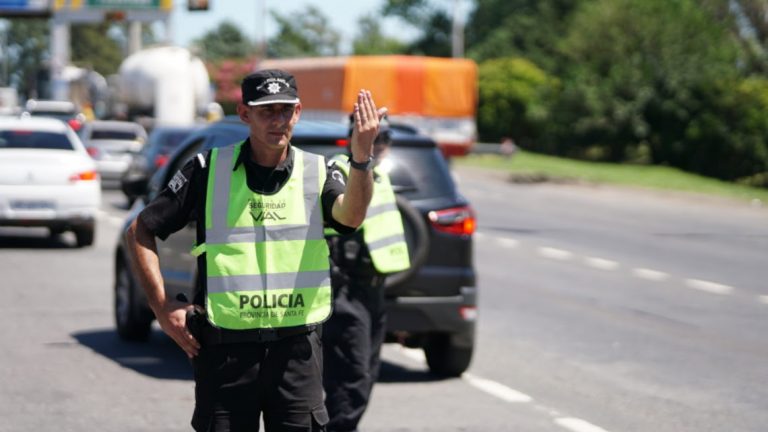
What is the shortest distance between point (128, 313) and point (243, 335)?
6.40 meters

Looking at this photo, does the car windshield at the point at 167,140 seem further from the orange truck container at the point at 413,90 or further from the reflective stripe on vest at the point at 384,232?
the reflective stripe on vest at the point at 384,232

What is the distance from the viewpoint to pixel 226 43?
14975 cm

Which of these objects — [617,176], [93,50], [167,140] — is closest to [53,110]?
[617,176]

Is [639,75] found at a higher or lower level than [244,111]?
lower

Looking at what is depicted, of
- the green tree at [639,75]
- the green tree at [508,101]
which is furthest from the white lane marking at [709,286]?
the green tree at [508,101]

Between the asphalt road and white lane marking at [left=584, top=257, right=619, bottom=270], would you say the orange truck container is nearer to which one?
the asphalt road

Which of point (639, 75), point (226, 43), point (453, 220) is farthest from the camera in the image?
point (226, 43)

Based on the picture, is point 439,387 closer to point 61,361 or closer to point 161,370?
point 161,370

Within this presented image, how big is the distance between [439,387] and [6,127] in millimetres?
11549

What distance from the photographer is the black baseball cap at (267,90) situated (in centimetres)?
504

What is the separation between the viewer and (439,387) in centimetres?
980

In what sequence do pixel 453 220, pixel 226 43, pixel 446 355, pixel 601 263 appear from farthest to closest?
pixel 226 43, pixel 601 263, pixel 446 355, pixel 453 220

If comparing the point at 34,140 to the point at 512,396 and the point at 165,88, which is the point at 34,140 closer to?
the point at 512,396

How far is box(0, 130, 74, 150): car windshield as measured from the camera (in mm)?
19875
